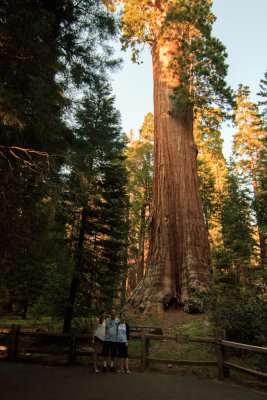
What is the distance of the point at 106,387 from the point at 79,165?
4.22 meters

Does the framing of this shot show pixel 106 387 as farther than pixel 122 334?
No

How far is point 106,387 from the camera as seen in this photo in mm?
4633

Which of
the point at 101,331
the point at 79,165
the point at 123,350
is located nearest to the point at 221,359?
the point at 123,350

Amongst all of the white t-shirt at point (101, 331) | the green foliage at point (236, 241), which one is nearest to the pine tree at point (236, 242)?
the green foliage at point (236, 241)

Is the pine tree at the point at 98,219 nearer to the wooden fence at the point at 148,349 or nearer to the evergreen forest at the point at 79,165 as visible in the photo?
the evergreen forest at the point at 79,165

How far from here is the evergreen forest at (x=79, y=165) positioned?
183 inches

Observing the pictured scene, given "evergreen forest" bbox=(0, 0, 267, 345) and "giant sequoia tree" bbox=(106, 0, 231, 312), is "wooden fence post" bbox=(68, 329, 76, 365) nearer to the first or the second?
"evergreen forest" bbox=(0, 0, 267, 345)

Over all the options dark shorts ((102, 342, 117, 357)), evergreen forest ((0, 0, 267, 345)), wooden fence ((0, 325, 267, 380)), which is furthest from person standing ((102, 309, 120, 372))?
evergreen forest ((0, 0, 267, 345))

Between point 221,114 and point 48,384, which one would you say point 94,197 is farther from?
point 221,114

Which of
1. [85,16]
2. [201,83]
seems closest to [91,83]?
[85,16]

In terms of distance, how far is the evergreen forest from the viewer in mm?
4648

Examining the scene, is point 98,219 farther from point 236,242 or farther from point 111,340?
point 236,242

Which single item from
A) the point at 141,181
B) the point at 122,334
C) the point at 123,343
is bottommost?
the point at 123,343

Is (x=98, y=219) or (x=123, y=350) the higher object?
(x=98, y=219)
